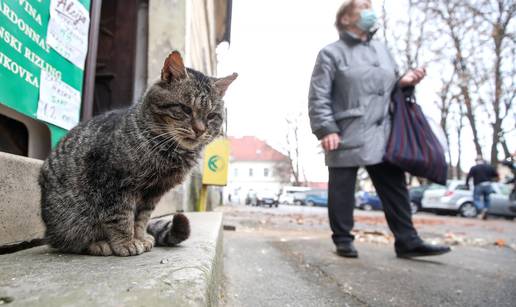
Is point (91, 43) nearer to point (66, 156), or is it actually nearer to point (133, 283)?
point (66, 156)

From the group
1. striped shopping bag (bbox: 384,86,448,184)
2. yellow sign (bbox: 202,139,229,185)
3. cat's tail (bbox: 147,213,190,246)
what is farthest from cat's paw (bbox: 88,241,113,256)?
yellow sign (bbox: 202,139,229,185)

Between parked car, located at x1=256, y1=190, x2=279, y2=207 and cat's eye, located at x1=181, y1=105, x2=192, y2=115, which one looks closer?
cat's eye, located at x1=181, y1=105, x2=192, y2=115

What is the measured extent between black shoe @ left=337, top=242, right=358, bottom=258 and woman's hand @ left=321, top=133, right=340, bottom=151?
73cm

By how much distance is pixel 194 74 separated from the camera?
175cm

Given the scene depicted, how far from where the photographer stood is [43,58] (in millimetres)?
2150

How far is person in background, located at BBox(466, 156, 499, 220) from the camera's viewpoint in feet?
36.5

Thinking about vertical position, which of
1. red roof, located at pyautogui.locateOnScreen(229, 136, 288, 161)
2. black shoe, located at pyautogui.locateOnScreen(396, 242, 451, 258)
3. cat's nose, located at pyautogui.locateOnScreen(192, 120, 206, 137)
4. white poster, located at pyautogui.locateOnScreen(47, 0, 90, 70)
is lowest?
black shoe, located at pyautogui.locateOnScreen(396, 242, 451, 258)

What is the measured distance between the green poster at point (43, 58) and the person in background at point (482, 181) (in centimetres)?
1189

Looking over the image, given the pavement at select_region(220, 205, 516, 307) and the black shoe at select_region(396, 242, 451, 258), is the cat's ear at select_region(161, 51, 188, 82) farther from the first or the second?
the black shoe at select_region(396, 242, 451, 258)

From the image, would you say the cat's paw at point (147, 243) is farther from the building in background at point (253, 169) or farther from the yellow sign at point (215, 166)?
the building in background at point (253, 169)

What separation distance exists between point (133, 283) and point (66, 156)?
0.91 m

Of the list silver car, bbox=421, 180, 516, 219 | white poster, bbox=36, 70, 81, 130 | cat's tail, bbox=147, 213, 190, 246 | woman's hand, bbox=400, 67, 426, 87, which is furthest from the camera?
silver car, bbox=421, 180, 516, 219

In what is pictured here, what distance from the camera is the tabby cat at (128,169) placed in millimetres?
1436

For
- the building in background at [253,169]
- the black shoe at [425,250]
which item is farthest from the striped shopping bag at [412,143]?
the building in background at [253,169]
